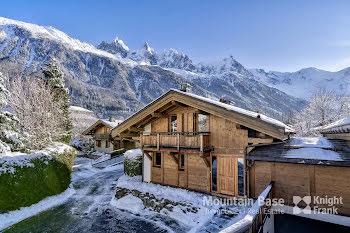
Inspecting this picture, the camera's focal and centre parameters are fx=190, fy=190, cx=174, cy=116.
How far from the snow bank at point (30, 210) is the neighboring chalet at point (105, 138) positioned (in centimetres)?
2034

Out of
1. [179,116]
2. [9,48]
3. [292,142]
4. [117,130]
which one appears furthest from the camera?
[9,48]

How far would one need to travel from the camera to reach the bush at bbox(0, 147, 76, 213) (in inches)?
435

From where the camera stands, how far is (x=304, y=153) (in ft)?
29.6

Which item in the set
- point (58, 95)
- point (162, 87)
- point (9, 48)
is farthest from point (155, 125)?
point (9, 48)

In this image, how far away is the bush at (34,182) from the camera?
435 inches

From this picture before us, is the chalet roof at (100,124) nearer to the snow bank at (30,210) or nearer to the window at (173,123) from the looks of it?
the snow bank at (30,210)

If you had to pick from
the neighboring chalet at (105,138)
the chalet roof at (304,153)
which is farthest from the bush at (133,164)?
the neighboring chalet at (105,138)

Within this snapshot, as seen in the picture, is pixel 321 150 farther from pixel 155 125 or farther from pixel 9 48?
pixel 9 48

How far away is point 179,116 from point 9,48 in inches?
5537

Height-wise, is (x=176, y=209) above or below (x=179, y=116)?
below

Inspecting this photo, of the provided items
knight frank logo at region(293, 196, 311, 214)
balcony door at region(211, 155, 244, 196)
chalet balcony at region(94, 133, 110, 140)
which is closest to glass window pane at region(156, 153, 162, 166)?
balcony door at region(211, 155, 244, 196)

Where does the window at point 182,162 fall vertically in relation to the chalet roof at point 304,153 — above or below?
below

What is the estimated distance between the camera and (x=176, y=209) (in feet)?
36.3

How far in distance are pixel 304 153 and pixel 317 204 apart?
238 cm
